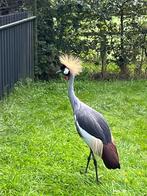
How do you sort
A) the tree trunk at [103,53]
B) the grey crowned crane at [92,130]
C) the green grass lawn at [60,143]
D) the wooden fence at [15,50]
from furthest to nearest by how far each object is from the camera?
the tree trunk at [103,53]
the wooden fence at [15,50]
the green grass lawn at [60,143]
the grey crowned crane at [92,130]

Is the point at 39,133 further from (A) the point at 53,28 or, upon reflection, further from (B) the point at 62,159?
Result: (A) the point at 53,28

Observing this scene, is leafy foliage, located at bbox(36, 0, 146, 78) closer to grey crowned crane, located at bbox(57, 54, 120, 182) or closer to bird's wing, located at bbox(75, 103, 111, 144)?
grey crowned crane, located at bbox(57, 54, 120, 182)

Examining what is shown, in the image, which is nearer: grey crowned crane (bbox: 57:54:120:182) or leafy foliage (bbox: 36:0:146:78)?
grey crowned crane (bbox: 57:54:120:182)

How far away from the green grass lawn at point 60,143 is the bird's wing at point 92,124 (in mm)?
470

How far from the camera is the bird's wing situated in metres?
→ 4.09

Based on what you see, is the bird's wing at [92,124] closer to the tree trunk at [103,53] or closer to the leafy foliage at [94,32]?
the leafy foliage at [94,32]

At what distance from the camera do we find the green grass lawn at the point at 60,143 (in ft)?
13.7

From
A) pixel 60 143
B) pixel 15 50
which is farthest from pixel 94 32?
pixel 60 143

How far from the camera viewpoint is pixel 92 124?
4113 millimetres

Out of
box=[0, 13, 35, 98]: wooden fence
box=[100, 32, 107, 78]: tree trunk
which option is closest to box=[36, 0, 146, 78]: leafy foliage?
box=[100, 32, 107, 78]: tree trunk

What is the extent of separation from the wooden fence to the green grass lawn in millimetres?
233

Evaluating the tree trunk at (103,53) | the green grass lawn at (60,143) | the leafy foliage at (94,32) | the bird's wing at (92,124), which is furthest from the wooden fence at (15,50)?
the bird's wing at (92,124)

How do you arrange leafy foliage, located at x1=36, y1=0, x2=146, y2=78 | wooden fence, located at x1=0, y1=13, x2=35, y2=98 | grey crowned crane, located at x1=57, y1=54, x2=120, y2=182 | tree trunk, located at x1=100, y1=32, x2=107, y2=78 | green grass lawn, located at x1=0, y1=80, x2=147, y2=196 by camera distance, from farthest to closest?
tree trunk, located at x1=100, y1=32, x2=107, y2=78, leafy foliage, located at x1=36, y1=0, x2=146, y2=78, wooden fence, located at x1=0, y1=13, x2=35, y2=98, green grass lawn, located at x1=0, y1=80, x2=147, y2=196, grey crowned crane, located at x1=57, y1=54, x2=120, y2=182

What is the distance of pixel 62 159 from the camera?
187 inches
